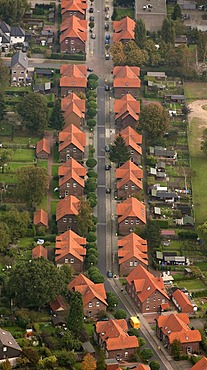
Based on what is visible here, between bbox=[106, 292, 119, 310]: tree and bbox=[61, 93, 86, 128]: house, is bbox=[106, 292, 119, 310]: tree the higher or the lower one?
the lower one

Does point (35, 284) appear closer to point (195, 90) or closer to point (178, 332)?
point (178, 332)

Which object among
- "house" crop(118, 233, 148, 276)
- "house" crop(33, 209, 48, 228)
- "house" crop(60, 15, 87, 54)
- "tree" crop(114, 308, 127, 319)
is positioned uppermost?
"house" crop(60, 15, 87, 54)

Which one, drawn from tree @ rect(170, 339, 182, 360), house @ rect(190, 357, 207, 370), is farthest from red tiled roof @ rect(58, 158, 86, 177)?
→ house @ rect(190, 357, 207, 370)

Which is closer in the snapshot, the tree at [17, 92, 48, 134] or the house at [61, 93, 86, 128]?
the tree at [17, 92, 48, 134]

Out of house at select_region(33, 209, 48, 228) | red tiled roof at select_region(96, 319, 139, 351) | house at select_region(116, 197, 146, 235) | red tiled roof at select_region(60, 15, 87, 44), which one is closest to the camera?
red tiled roof at select_region(96, 319, 139, 351)

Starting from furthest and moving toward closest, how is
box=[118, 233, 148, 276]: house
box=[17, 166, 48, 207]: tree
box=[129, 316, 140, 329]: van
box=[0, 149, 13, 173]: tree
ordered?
box=[0, 149, 13, 173]: tree → box=[17, 166, 48, 207]: tree → box=[118, 233, 148, 276]: house → box=[129, 316, 140, 329]: van

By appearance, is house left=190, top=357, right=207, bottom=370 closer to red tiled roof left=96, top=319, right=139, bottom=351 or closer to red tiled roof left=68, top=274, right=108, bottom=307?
red tiled roof left=96, top=319, right=139, bottom=351

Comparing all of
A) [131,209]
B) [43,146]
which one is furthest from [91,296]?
[43,146]

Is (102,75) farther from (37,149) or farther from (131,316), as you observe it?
(131,316)
